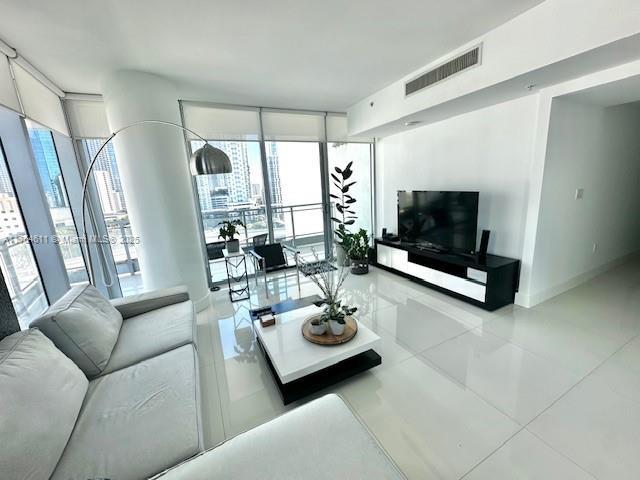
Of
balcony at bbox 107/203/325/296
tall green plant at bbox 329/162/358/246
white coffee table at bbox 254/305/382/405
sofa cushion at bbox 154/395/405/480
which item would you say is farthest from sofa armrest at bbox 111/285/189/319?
tall green plant at bbox 329/162/358/246

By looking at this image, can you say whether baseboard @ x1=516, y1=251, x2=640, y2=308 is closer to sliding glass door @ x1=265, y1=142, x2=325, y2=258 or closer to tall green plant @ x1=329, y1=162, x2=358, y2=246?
tall green plant @ x1=329, y1=162, x2=358, y2=246

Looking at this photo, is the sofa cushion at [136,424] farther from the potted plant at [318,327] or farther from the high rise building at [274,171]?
the high rise building at [274,171]

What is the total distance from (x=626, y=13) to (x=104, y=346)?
13.0 ft

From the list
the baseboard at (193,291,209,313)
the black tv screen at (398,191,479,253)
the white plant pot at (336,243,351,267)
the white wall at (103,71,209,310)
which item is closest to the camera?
the white wall at (103,71,209,310)

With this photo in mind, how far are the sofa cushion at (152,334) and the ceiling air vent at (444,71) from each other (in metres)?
3.43

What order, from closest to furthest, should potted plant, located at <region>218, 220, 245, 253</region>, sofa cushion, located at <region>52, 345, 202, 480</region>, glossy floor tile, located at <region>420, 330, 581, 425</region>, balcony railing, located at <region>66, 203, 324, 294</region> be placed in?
sofa cushion, located at <region>52, 345, 202, 480</region>, glossy floor tile, located at <region>420, 330, 581, 425</region>, potted plant, located at <region>218, 220, 245, 253</region>, balcony railing, located at <region>66, 203, 324, 294</region>

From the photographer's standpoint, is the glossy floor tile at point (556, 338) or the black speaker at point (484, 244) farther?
the black speaker at point (484, 244)

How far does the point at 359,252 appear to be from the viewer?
4.50 m

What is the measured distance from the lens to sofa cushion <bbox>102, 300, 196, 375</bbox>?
188cm

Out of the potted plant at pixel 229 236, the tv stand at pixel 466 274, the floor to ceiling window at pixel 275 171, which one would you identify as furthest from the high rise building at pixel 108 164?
the tv stand at pixel 466 274

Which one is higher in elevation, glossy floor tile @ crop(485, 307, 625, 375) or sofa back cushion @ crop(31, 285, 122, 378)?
sofa back cushion @ crop(31, 285, 122, 378)

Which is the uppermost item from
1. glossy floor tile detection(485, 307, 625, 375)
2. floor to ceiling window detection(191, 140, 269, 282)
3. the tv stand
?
floor to ceiling window detection(191, 140, 269, 282)

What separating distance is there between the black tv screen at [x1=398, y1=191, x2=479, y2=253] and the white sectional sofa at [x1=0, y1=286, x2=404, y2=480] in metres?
2.70

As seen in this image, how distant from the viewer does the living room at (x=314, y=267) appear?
1.38 m
